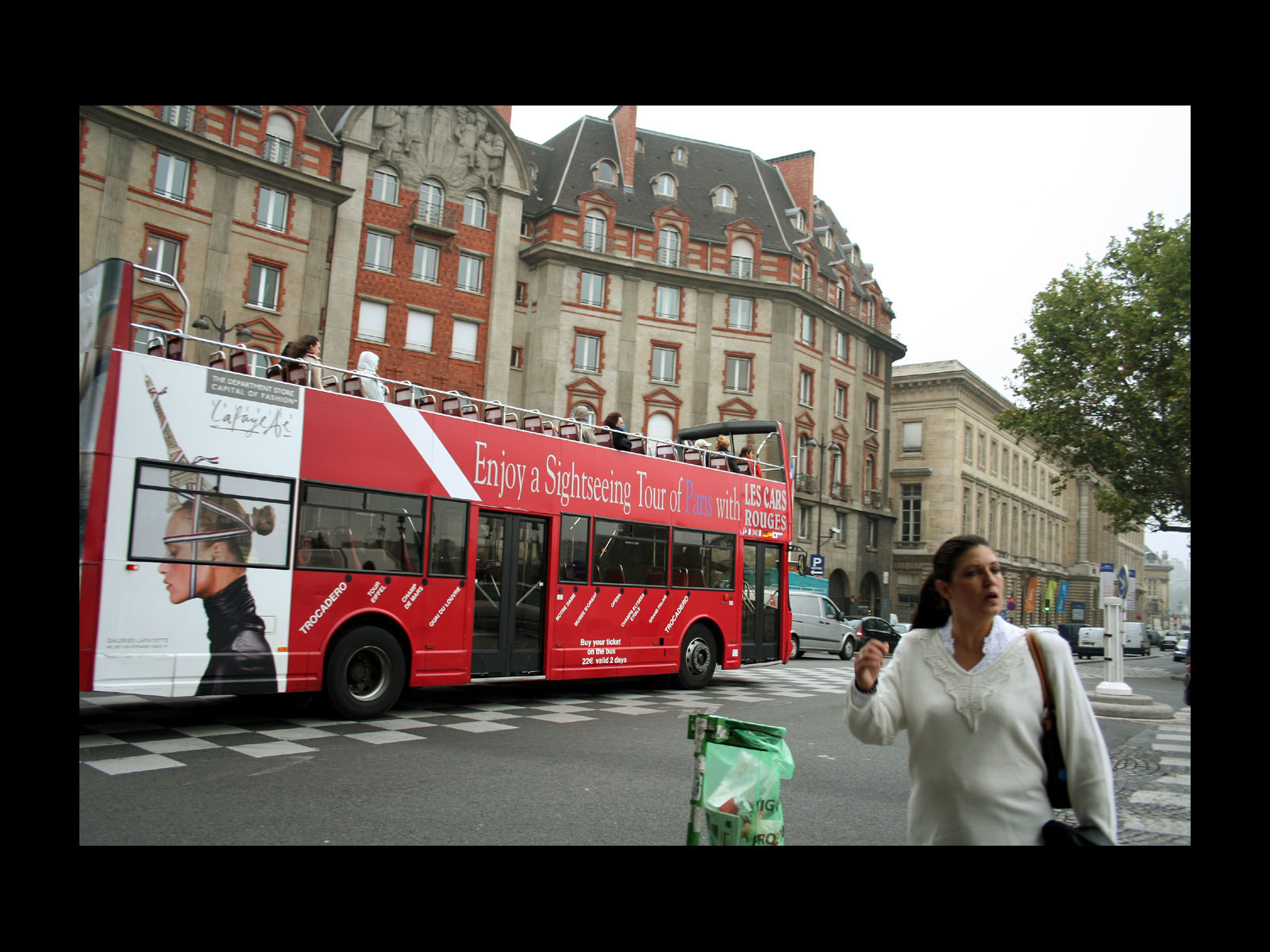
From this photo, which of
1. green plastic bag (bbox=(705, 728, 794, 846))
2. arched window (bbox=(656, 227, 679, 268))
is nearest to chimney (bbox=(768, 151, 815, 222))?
arched window (bbox=(656, 227, 679, 268))

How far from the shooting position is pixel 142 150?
87.7 feet

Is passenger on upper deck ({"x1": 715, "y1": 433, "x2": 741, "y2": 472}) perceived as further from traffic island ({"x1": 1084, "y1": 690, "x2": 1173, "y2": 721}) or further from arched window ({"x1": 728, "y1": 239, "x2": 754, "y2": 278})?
arched window ({"x1": 728, "y1": 239, "x2": 754, "y2": 278})

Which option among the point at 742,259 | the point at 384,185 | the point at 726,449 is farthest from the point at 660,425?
the point at 726,449

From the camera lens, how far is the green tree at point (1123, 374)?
99.2 feet

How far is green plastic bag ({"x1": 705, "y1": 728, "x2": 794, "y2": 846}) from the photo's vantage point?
3.51m

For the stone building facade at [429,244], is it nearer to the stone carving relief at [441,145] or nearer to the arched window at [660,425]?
the stone carving relief at [441,145]

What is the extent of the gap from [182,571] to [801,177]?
4589 cm

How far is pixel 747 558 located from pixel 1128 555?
95738 mm

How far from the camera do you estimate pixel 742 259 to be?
142 feet

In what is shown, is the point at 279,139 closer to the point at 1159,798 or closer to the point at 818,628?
the point at 818,628

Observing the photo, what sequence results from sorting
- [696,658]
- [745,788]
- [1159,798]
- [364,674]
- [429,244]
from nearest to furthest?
[745,788], [1159,798], [364,674], [696,658], [429,244]

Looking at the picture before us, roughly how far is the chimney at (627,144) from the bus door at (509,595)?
33.8 meters
